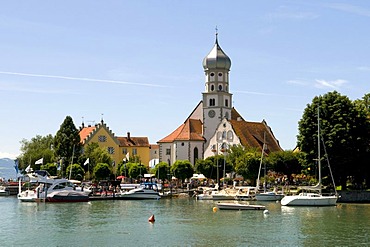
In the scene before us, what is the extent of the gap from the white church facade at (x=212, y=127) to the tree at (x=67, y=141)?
19.4 metres

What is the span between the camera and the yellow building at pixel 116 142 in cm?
12950

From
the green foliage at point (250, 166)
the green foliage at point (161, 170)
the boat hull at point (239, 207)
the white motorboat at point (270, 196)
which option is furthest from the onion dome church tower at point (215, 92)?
the boat hull at point (239, 207)

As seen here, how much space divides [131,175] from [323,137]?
44841mm

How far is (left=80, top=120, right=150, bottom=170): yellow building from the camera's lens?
12950cm

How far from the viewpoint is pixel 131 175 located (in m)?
111

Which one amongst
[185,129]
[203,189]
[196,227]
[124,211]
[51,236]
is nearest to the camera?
[51,236]

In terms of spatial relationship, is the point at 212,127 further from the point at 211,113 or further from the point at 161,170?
the point at 161,170

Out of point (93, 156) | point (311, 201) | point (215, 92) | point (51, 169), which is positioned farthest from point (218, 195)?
point (215, 92)

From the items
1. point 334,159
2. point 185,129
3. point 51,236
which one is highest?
point 185,129

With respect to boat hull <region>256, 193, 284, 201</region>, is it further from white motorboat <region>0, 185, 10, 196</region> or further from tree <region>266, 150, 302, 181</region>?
white motorboat <region>0, 185, 10, 196</region>

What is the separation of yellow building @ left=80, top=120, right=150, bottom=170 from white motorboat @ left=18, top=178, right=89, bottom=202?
45.7m

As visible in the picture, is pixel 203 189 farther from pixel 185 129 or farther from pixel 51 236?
pixel 51 236

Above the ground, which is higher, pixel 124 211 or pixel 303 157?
pixel 303 157

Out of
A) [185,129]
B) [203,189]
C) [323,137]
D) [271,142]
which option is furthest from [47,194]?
Result: [271,142]
